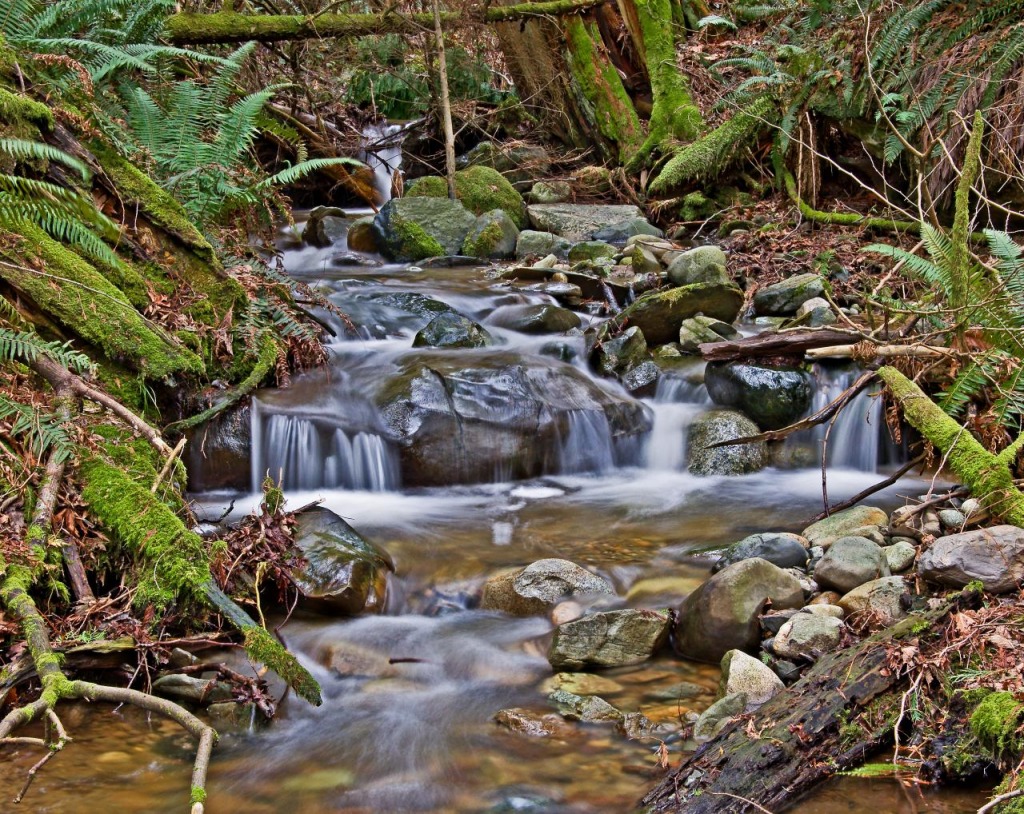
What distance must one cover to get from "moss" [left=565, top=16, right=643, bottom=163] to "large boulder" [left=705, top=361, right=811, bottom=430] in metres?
6.71

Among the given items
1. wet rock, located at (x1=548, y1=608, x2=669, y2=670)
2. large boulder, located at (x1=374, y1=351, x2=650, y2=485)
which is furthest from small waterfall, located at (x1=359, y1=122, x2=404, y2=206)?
wet rock, located at (x1=548, y1=608, x2=669, y2=670)

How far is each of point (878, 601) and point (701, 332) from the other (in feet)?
12.8

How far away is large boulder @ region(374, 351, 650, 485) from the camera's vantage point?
5648 millimetres

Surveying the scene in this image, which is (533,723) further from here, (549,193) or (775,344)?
(549,193)

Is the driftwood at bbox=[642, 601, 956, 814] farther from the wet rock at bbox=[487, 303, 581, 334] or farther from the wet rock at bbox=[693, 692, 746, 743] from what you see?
the wet rock at bbox=[487, 303, 581, 334]

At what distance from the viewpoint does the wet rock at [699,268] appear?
7809 mm

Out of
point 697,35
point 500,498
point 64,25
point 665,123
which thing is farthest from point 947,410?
point 697,35

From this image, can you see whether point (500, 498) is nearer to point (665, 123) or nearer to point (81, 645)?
point (81, 645)

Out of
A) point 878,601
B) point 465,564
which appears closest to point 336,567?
point 465,564

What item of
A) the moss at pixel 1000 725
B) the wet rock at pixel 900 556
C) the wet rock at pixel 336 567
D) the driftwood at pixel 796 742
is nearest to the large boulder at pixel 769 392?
the wet rock at pixel 900 556

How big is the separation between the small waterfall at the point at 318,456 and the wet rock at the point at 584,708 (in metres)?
2.55

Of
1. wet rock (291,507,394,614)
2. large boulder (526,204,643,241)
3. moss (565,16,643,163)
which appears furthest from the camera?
moss (565,16,643,163)

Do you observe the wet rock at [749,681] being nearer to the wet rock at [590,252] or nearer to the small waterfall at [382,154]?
the wet rock at [590,252]

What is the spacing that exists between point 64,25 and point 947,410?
671 cm
